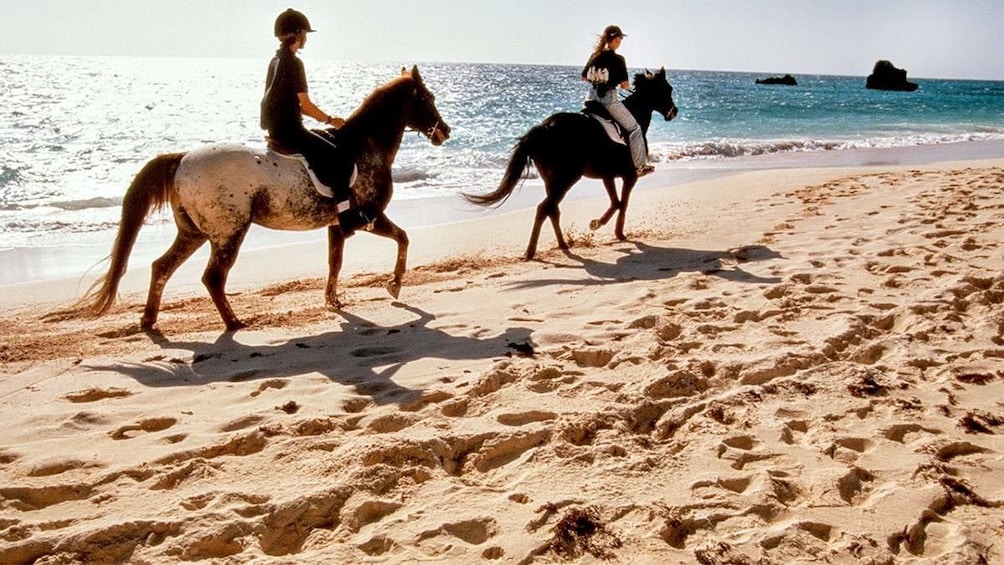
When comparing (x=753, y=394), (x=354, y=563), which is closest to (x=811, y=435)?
(x=753, y=394)

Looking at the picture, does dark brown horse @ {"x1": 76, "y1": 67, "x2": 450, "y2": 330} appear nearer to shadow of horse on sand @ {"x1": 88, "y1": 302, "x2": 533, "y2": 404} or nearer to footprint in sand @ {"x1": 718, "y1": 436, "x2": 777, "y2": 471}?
shadow of horse on sand @ {"x1": 88, "y1": 302, "x2": 533, "y2": 404}

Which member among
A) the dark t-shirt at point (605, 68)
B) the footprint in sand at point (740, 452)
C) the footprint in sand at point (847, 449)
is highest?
the dark t-shirt at point (605, 68)

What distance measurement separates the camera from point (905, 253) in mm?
6742

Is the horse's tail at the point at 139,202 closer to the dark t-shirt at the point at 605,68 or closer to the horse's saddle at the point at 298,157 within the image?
the horse's saddle at the point at 298,157

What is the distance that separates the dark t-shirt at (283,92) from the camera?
5.51 meters

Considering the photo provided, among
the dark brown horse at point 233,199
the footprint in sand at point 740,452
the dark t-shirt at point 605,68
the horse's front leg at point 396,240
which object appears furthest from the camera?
the dark t-shirt at point 605,68

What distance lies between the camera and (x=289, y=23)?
5.45 meters

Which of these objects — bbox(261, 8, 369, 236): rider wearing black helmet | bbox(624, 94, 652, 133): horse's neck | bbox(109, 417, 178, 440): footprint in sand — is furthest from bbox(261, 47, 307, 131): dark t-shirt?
bbox(624, 94, 652, 133): horse's neck

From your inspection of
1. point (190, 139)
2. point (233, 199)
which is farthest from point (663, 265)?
point (190, 139)

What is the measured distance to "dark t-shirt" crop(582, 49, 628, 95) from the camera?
8.37 metres

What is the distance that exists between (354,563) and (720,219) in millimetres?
8389

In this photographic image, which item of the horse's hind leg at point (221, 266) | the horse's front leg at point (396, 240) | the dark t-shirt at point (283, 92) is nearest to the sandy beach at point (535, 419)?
the horse's front leg at point (396, 240)

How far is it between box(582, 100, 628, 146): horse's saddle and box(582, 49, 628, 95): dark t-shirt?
1.01 ft

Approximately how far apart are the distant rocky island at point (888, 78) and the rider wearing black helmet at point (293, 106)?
346ft
